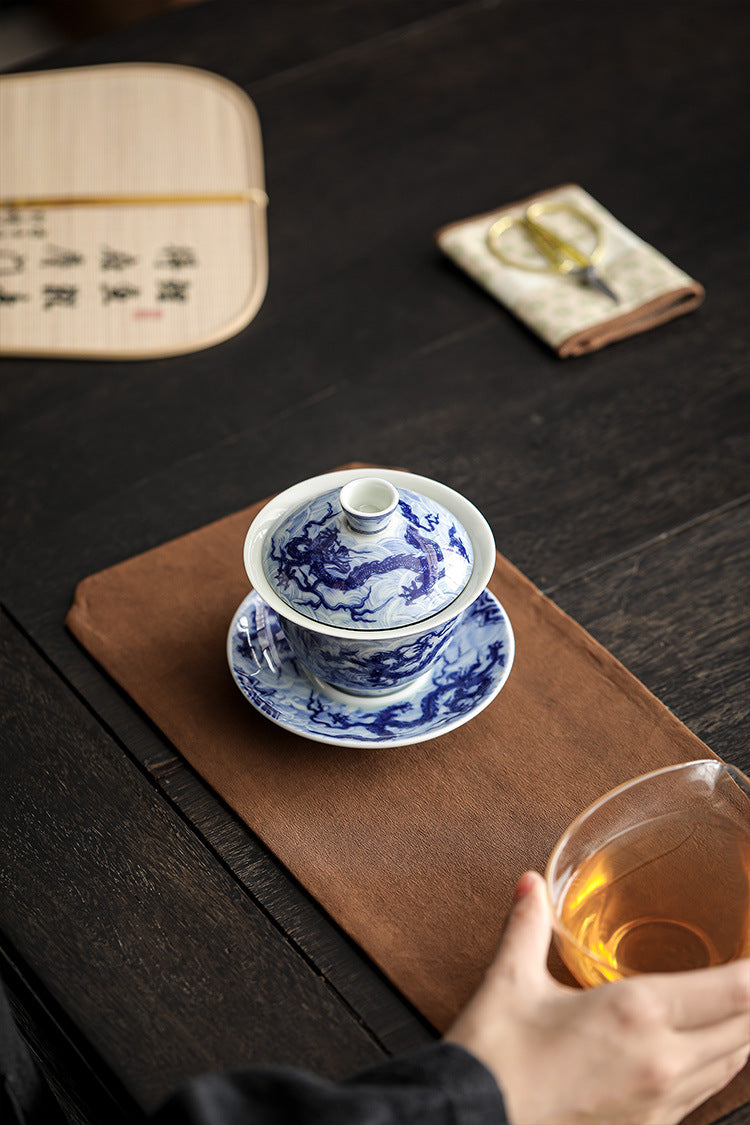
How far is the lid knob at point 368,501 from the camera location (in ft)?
2.29

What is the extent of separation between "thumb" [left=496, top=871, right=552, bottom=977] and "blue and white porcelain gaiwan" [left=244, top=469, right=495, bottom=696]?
0.56 feet

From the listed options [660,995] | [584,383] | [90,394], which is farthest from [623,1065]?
[90,394]

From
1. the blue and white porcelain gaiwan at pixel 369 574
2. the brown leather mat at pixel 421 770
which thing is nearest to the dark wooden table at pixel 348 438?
the brown leather mat at pixel 421 770

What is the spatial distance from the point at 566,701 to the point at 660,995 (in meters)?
0.26

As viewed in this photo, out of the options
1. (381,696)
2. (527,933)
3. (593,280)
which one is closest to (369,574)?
(381,696)

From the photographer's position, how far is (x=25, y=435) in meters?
1.08

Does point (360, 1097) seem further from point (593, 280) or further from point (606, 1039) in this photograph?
point (593, 280)

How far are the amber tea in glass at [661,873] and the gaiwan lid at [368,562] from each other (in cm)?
17

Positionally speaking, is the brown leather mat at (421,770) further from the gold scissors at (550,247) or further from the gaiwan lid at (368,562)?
the gold scissors at (550,247)

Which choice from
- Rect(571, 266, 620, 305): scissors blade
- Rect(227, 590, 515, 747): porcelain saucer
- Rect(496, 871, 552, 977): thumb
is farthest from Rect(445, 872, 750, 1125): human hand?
Rect(571, 266, 620, 305): scissors blade

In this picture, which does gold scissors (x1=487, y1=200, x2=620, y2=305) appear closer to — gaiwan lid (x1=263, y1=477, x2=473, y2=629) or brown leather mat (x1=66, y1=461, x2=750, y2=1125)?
brown leather mat (x1=66, y1=461, x2=750, y2=1125)

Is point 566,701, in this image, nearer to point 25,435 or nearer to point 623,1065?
point 623,1065

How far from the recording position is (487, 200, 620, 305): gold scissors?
1189 mm

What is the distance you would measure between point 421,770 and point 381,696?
2.3 inches
